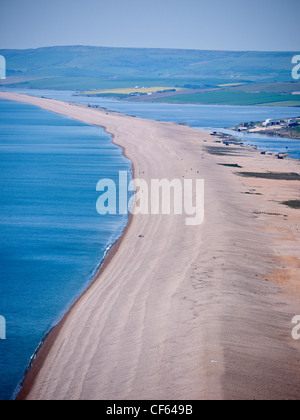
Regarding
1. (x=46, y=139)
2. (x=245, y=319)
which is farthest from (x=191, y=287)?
(x=46, y=139)

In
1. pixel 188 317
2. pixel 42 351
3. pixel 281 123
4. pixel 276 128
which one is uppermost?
pixel 281 123
